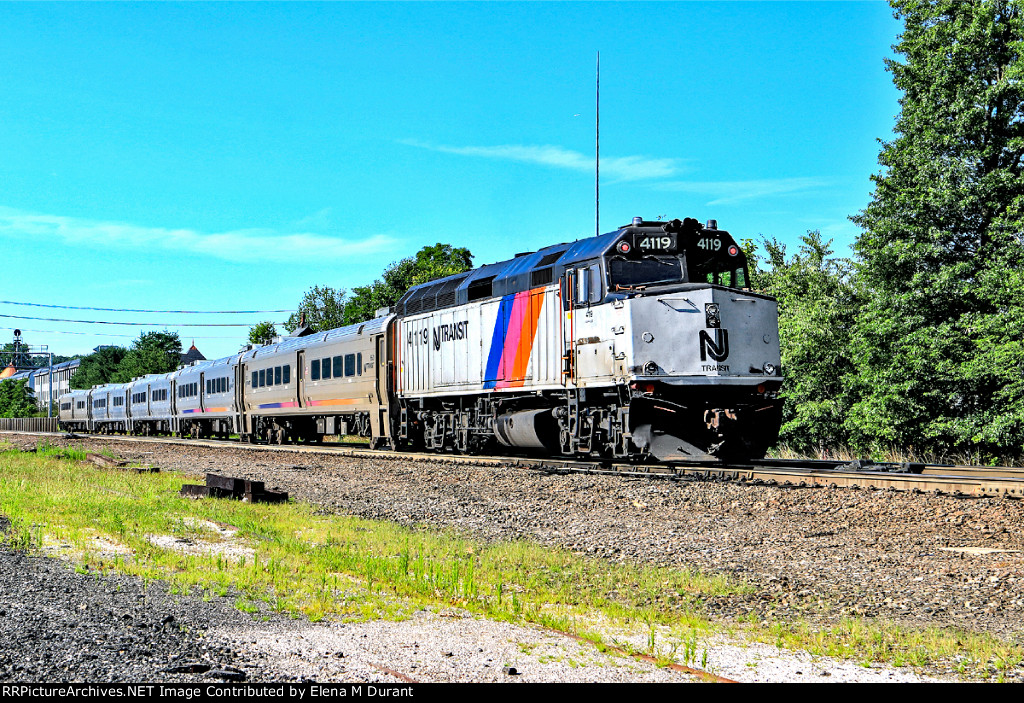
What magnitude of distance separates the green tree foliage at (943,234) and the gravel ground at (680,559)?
43.0ft

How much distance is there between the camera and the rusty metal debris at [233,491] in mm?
13641

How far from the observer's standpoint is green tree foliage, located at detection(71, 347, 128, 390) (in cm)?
13188

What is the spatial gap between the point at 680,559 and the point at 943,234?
63.3 ft

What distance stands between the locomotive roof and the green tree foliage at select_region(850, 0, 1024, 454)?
1019 cm

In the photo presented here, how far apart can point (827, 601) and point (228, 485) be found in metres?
9.97

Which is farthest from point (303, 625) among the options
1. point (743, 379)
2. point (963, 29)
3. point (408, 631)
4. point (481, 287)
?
point (963, 29)

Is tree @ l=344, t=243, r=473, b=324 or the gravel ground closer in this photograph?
the gravel ground

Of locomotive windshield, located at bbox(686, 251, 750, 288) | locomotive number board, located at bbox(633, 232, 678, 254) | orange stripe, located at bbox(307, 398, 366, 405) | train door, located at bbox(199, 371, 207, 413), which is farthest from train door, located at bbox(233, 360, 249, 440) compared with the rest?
locomotive windshield, located at bbox(686, 251, 750, 288)

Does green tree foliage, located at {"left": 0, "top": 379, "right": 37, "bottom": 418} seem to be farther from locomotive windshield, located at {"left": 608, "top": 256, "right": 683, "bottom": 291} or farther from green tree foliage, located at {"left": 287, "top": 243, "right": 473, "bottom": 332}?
locomotive windshield, located at {"left": 608, "top": 256, "right": 683, "bottom": 291}

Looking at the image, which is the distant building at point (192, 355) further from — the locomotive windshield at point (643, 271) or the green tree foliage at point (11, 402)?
the locomotive windshield at point (643, 271)

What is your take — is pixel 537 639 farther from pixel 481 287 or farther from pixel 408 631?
pixel 481 287

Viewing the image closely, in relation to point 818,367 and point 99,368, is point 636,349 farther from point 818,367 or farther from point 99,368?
point 99,368

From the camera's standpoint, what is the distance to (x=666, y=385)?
14.7m

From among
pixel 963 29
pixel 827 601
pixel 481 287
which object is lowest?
pixel 827 601
